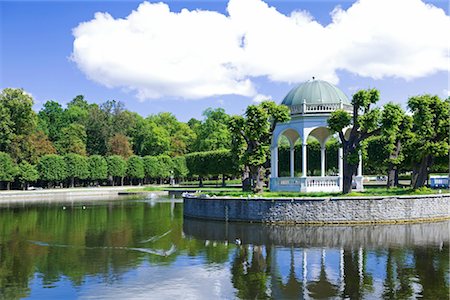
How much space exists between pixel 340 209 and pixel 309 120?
1067 centimetres

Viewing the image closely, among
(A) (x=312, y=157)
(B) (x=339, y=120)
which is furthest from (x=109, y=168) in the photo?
(B) (x=339, y=120)

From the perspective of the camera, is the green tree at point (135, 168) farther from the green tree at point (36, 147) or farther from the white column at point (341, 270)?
the white column at point (341, 270)

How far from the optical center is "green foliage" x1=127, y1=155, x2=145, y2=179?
3415 inches

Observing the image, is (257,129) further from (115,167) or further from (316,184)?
(115,167)

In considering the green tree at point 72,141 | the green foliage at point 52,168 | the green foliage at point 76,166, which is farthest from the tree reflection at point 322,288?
the green tree at point 72,141

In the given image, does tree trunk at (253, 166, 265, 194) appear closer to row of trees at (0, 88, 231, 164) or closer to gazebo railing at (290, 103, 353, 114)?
gazebo railing at (290, 103, 353, 114)

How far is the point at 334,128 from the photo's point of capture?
3438 centimetres

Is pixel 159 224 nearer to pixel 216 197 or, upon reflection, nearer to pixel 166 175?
pixel 216 197

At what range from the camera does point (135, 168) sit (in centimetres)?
8675

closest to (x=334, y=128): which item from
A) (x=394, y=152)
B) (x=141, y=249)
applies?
(x=394, y=152)

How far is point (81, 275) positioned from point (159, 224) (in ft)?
47.4

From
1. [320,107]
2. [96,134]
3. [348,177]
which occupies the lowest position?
[348,177]

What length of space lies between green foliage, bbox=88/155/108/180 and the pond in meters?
49.6

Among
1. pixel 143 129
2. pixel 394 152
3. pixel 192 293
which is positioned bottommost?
pixel 192 293
